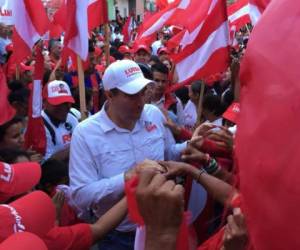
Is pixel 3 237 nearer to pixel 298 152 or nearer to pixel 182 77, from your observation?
pixel 298 152

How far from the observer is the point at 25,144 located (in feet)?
14.1

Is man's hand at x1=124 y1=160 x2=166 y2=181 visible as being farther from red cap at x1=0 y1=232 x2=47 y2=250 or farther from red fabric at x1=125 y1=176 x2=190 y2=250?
red cap at x1=0 y1=232 x2=47 y2=250

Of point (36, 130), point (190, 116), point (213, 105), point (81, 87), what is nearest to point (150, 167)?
point (36, 130)

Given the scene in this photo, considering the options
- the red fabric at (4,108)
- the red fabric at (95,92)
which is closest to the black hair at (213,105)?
the red fabric at (95,92)

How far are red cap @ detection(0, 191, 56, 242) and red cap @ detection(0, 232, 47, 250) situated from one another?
0.21 m

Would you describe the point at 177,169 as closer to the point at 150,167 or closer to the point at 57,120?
the point at 150,167

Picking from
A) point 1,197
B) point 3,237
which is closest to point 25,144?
point 1,197

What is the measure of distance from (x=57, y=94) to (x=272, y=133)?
4055 millimetres

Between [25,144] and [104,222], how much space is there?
6.49 feet

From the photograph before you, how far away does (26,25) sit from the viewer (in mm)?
5070

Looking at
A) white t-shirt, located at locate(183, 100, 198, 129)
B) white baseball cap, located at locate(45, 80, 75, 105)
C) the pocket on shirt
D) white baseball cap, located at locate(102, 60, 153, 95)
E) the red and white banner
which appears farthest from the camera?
the red and white banner

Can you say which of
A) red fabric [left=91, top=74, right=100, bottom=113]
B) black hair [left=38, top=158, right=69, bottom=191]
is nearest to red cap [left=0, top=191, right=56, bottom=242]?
black hair [left=38, top=158, right=69, bottom=191]

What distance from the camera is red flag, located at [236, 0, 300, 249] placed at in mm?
661

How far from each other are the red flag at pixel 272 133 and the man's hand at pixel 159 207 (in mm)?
462
